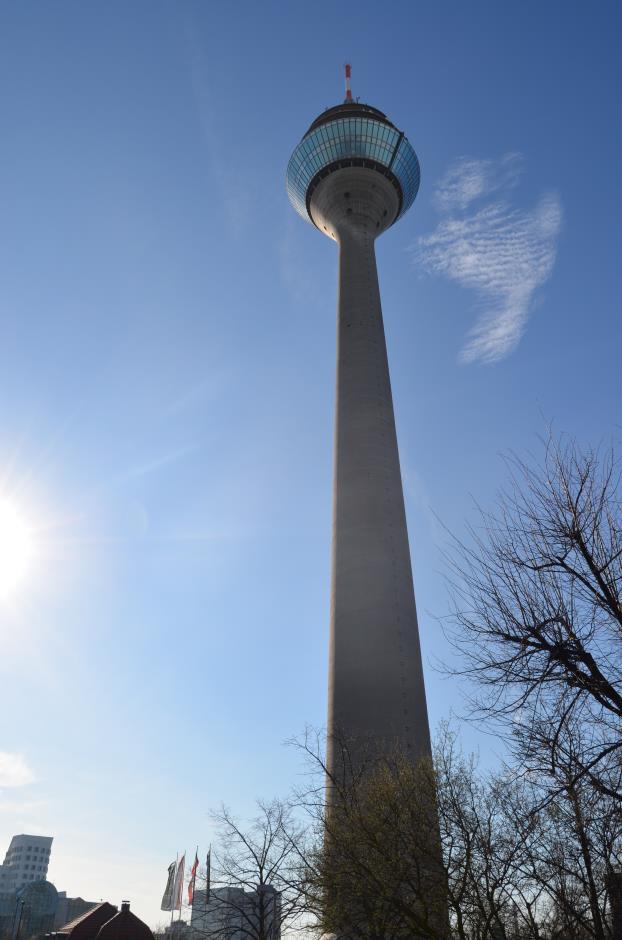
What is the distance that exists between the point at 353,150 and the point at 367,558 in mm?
38334

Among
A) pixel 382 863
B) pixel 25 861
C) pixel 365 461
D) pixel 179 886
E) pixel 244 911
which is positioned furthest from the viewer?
pixel 25 861

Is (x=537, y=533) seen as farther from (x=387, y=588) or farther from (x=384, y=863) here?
(x=387, y=588)

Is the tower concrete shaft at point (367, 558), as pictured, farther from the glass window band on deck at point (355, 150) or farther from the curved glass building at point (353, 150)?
the glass window band on deck at point (355, 150)

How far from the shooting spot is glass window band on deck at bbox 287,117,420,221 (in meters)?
61.5

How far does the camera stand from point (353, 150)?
61.4m

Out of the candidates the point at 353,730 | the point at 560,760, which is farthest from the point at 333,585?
the point at 560,760

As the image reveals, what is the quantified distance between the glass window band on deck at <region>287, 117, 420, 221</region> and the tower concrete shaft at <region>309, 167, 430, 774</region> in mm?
8251

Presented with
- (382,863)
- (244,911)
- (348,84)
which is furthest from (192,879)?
(348,84)

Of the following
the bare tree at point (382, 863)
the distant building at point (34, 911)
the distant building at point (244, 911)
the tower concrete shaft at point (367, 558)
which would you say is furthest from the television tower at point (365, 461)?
the distant building at point (34, 911)

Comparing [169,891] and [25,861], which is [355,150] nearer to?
[169,891]

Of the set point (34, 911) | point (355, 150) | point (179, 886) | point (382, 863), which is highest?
point (355, 150)

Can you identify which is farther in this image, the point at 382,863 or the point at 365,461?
the point at 365,461

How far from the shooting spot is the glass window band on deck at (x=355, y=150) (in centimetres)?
6147

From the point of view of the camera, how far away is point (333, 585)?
42844 millimetres
